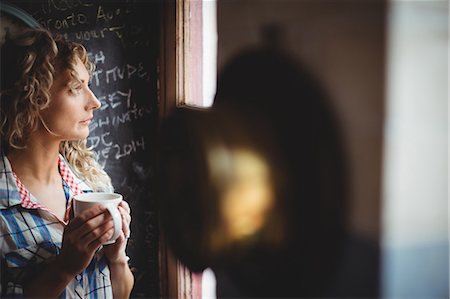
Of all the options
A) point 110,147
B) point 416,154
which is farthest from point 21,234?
point 416,154

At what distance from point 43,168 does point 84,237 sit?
0.40 feet

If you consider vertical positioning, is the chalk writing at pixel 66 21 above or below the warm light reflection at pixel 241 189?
above

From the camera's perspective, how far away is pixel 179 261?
0.77 meters

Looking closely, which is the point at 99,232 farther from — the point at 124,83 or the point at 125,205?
the point at 124,83

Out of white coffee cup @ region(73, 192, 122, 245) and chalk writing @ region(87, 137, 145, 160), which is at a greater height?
chalk writing @ region(87, 137, 145, 160)

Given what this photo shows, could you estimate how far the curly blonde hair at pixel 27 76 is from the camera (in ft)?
2.35

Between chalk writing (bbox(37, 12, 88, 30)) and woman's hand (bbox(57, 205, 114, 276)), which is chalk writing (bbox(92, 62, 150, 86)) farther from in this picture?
woman's hand (bbox(57, 205, 114, 276))

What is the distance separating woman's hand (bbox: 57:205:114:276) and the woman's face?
0.13 m

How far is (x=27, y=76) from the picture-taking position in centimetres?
72

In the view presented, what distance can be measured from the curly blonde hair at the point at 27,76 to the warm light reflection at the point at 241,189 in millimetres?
278

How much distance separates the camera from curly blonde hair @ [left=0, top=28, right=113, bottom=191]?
28.3 inches

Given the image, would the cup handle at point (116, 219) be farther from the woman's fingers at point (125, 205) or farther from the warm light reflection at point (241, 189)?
the warm light reflection at point (241, 189)

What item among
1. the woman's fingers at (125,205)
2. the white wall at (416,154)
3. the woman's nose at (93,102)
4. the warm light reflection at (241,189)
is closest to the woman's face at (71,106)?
the woman's nose at (93,102)

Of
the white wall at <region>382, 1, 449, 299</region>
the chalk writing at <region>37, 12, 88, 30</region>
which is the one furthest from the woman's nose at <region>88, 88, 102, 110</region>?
the white wall at <region>382, 1, 449, 299</region>
